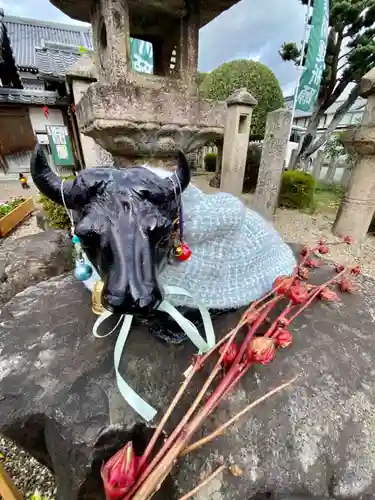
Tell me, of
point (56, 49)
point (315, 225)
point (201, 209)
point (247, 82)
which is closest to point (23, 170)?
point (56, 49)

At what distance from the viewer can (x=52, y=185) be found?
889mm

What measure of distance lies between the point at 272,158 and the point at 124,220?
4.21 metres

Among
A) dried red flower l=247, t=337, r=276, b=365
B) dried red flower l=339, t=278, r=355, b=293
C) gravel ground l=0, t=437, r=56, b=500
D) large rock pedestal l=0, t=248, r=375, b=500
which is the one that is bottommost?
gravel ground l=0, t=437, r=56, b=500

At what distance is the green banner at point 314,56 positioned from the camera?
4605mm

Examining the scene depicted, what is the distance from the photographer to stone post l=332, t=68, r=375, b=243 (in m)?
3.16

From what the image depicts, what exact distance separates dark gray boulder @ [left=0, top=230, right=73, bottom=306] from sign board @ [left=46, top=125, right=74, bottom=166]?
7.12 metres

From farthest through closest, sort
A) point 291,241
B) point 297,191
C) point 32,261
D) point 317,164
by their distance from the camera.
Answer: point 317,164, point 297,191, point 291,241, point 32,261

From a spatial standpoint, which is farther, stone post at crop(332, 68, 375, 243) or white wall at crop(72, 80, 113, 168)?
white wall at crop(72, 80, 113, 168)

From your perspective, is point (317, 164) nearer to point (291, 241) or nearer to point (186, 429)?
point (291, 241)

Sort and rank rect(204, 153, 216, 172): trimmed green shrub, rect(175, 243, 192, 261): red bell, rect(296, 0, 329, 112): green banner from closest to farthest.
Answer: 1. rect(175, 243, 192, 261): red bell
2. rect(296, 0, 329, 112): green banner
3. rect(204, 153, 216, 172): trimmed green shrub

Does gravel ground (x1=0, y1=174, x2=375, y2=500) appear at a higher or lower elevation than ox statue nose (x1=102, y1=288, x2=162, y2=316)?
lower

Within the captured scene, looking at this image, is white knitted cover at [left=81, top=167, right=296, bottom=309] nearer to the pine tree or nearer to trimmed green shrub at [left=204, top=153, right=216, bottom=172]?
the pine tree

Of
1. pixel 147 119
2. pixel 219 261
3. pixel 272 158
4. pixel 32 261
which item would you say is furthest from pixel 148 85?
pixel 272 158

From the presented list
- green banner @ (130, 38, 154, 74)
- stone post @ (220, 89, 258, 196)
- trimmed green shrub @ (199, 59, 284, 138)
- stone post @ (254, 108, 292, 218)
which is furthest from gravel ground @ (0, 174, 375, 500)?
trimmed green shrub @ (199, 59, 284, 138)
